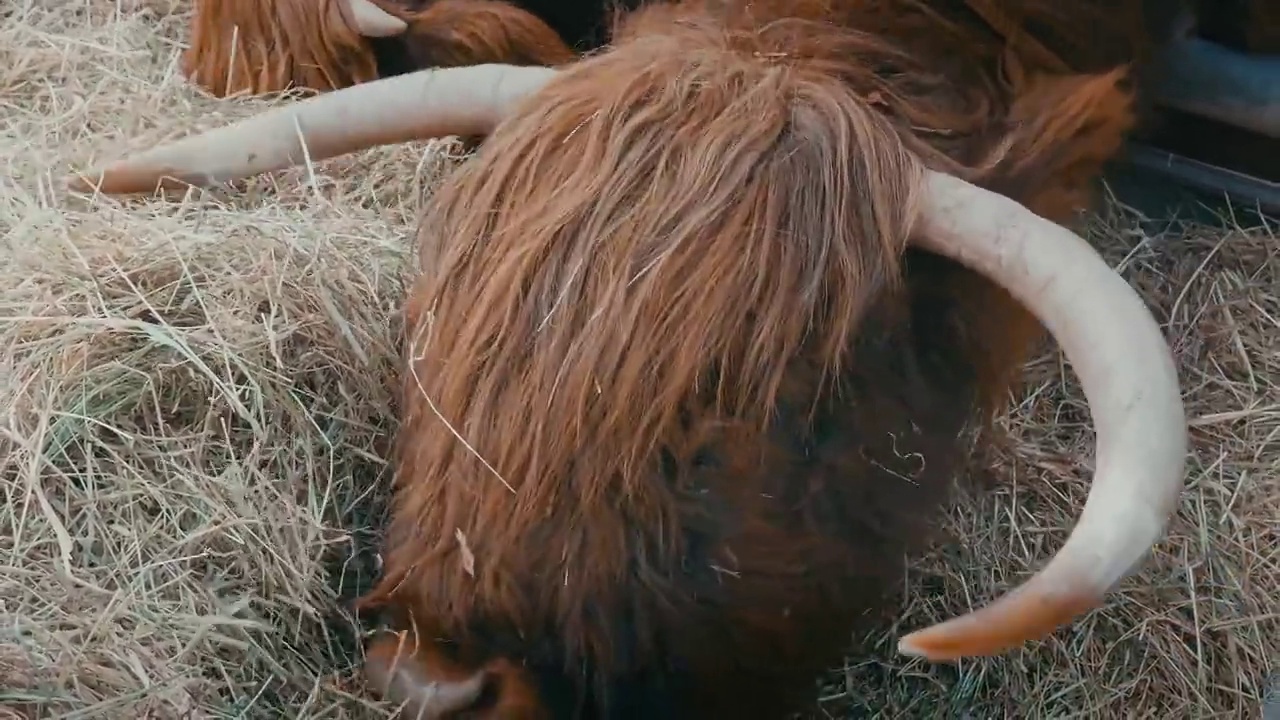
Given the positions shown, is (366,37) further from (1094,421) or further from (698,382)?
(1094,421)

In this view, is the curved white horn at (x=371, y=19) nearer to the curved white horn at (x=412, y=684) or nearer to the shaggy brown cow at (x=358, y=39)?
the shaggy brown cow at (x=358, y=39)

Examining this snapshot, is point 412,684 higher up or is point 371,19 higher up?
point 371,19

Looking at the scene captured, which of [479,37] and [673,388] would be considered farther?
[479,37]

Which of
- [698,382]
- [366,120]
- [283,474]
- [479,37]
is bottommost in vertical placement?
[283,474]

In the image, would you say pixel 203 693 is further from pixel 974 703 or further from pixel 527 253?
pixel 974 703

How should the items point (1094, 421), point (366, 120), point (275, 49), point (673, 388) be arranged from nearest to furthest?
point (1094, 421) < point (673, 388) < point (366, 120) < point (275, 49)

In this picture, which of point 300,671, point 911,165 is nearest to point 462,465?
point 300,671

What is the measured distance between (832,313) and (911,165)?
0.27m

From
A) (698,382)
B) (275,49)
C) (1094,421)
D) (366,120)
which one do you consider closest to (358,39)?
(275,49)

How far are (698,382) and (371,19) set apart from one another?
2119 millimetres

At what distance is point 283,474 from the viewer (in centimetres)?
231

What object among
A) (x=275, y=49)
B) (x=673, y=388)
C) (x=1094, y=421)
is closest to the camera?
(x=1094, y=421)

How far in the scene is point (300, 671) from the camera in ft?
7.06

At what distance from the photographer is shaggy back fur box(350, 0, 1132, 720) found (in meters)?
1.87
